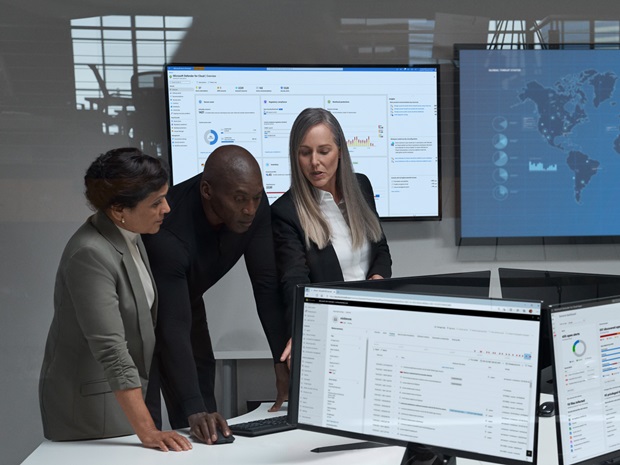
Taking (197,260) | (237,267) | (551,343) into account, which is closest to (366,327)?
(551,343)

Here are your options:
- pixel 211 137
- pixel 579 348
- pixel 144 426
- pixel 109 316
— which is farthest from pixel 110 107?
pixel 579 348

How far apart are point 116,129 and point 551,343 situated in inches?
95.9

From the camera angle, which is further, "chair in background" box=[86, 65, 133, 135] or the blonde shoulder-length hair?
"chair in background" box=[86, 65, 133, 135]

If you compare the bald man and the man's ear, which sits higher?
the man's ear

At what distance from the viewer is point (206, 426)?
6.15 feet

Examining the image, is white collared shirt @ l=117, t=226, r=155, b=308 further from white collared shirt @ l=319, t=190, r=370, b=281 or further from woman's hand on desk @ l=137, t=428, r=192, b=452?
white collared shirt @ l=319, t=190, r=370, b=281

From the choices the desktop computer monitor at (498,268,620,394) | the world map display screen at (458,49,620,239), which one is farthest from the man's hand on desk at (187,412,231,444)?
the world map display screen at (458,49,620,239)

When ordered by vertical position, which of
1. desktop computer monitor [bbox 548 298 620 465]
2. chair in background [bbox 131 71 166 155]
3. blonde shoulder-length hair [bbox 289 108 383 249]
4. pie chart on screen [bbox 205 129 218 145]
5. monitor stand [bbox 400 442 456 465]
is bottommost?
monitor stand [bbox 400 442 456 465]

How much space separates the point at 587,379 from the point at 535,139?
7.63 ft

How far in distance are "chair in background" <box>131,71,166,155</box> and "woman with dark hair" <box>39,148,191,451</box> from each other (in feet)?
3.79

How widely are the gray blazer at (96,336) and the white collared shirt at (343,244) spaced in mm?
693

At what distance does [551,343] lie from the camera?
133 cm

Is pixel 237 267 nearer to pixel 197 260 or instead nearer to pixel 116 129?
pixel 197 260

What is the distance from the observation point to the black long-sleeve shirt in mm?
2119
